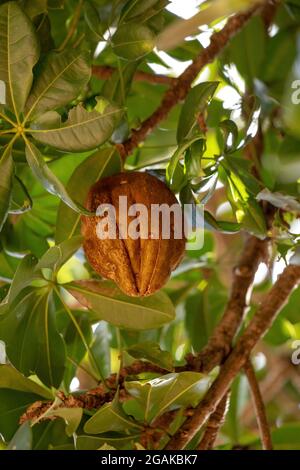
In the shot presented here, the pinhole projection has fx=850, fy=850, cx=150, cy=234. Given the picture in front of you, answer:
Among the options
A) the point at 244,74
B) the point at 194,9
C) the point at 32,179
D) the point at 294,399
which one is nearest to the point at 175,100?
the point at 194,9

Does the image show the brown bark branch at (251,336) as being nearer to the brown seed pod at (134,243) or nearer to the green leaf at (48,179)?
the brown seed pod at (134,243)

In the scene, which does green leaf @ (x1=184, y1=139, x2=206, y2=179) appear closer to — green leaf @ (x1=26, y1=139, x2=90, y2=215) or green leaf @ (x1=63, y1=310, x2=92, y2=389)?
green leaf @ (x1=26, y1=139, x2=90, y2=215)

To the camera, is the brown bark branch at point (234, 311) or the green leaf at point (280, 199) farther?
the brown bark branch at point (234, 311)

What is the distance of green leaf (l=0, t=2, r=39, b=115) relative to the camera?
0.75 meters

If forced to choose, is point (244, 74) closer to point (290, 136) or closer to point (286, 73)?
point (286, 73)

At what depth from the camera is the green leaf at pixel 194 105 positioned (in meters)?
0.84

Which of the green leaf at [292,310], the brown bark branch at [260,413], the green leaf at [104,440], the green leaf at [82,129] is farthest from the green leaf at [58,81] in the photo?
the green leaf at [292,310]

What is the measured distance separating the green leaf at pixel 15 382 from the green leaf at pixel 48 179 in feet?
0.75

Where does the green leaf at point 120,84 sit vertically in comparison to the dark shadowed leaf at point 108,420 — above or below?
above

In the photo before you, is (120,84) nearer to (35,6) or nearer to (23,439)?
(35,6)

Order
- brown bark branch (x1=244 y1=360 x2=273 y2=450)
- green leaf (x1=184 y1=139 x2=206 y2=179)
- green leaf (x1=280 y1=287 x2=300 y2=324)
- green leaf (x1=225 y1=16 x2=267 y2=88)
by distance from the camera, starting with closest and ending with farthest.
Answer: green leaf (x1=184 y1=139 x2=206 y2=179), brown bark branch (x1=244 y1=360 x2=273 y2=450), green leaf (x1=280 y1=287 x2=300 y2=324), green leaf (x1=225 y1=16 x2=267 y2=88)

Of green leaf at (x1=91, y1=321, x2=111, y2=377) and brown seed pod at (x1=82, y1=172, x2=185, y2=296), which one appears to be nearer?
brown seed pod at (x1=82, y1=172, x2=185, y2=296)

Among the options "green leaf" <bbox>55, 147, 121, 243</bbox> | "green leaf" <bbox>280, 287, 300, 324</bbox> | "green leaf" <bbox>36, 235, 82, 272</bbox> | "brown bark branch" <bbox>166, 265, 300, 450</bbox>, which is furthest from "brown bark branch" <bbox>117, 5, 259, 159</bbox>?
"green leaf" <bbox>280, 287, 300, 324</bbox>

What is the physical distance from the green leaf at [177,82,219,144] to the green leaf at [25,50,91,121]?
12 centimetres
